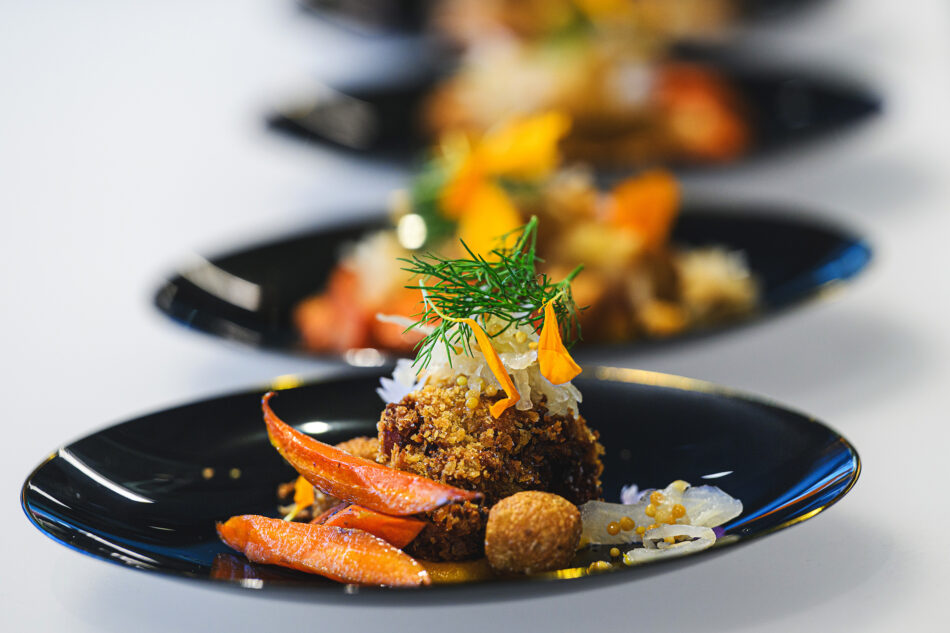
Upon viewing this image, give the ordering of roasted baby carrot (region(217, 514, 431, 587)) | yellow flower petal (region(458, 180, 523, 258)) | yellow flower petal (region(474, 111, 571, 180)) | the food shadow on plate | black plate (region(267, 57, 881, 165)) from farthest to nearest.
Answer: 1. black plate (region(267, 57, 881, 165))
2. yellow flower petal (region(474, 111, 571, 180))
3. yellow flower petal (region(458, 180, 523, 258))
4. the food shadow on plate
5. roasted baby carrot (region(217, 514, 431, 587))

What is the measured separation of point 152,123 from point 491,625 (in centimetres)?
403

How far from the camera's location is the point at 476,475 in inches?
70.6

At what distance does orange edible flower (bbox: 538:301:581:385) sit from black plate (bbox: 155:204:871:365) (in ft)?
3.17

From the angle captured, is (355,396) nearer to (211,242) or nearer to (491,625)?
(491,625)

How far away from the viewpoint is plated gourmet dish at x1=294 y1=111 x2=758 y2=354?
2.95 metres

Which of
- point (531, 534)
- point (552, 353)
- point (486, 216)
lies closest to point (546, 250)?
point (486, 216)

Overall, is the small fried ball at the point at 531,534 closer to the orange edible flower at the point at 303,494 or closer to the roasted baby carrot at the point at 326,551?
the roasted baby carrot at the point at 326,551

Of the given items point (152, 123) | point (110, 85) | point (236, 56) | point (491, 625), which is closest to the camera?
point (491, 625)

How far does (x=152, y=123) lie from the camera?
5254 millimetres

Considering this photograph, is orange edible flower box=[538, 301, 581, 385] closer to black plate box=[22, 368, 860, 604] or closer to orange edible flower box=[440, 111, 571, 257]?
black plate box=[22, 368, 860, 604]

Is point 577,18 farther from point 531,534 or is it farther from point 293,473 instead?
point 531,534

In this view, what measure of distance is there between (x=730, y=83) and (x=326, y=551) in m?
3.72

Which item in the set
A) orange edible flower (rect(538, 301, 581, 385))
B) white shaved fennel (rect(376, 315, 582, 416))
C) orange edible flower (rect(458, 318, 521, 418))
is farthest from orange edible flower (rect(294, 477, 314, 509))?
orange edible flower (rect(538, 301, 581, 385))

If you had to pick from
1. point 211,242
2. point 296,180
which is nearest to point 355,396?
point 211,242
